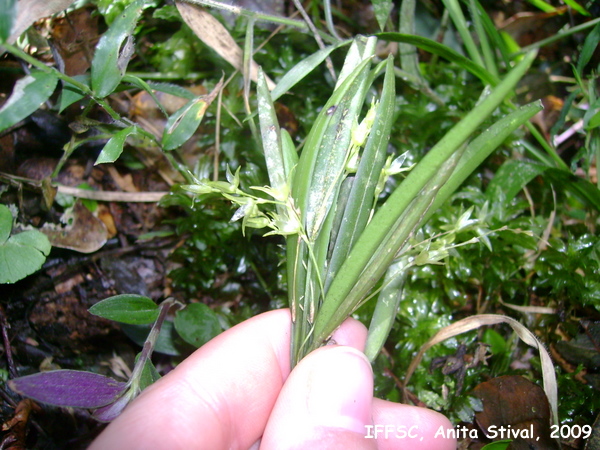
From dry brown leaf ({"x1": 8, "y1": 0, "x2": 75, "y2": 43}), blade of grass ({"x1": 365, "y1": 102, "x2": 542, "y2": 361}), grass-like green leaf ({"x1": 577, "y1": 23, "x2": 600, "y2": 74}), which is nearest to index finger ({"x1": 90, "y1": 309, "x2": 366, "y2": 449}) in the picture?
blade of grass ({"x1": 365, "y1": 102, "x2": 542, "y2": 361})

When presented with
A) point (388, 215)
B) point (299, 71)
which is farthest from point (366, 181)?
point (299, 71)

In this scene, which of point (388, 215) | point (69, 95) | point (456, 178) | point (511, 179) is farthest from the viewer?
point (511, 179)

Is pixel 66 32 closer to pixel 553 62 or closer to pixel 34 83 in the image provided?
pixel 34 83

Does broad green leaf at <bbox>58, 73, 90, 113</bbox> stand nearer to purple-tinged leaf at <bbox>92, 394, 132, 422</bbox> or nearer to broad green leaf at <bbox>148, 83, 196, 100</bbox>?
broad green leaf at <bbox>148, 83, 196, 100</bbox>

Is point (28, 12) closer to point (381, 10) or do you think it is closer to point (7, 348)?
point (381, 10)

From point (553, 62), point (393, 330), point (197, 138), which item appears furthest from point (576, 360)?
point (197, 138)
